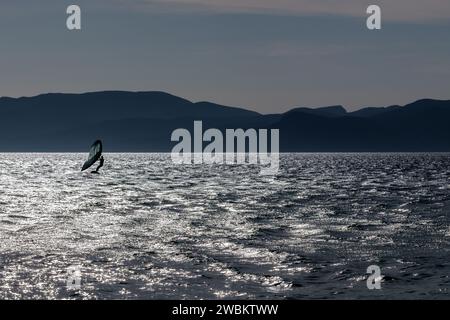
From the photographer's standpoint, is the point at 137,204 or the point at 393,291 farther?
the point at 137,204

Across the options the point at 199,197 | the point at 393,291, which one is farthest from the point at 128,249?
the point at 199,197

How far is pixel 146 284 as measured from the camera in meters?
21.8

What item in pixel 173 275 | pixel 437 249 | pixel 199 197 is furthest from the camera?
pixel 199 197

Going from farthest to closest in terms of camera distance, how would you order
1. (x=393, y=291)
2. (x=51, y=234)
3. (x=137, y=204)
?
(x=137, y=204) → (x=51, y=234) → (x=393, y=291)

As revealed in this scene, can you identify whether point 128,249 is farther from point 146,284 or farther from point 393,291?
point 393,291

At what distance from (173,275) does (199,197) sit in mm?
38492

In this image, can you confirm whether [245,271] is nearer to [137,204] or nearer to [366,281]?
[366,281]

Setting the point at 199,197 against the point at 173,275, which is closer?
the point at 173,275
